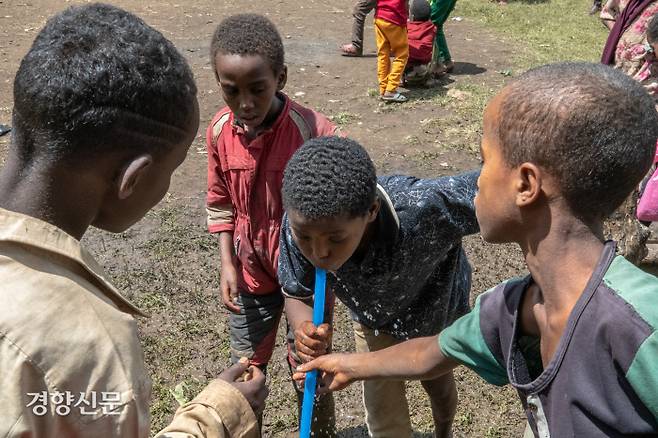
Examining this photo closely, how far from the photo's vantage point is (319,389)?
2.16 m

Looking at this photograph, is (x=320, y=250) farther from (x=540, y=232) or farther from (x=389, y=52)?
(x=389, y=52)

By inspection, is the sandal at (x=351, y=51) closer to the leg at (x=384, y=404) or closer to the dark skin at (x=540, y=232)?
the leg at (x=384, y=404)

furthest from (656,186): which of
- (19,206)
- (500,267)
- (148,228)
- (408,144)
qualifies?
(19,206)

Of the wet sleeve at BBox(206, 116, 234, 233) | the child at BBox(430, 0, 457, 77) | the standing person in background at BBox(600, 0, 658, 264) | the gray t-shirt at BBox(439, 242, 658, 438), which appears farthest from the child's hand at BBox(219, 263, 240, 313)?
the child at BBox(430, 0, 457, 77)

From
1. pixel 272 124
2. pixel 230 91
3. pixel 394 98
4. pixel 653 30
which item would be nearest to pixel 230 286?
pixel 272 124

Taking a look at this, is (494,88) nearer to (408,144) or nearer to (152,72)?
(408,144)

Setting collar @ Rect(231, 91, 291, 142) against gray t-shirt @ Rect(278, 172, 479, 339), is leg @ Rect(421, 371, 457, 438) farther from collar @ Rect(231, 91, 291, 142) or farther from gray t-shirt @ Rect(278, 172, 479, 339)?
collar @ Rect(231, 91, 291, 142)

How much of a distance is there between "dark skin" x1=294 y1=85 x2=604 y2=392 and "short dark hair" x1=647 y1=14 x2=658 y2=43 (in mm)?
3038

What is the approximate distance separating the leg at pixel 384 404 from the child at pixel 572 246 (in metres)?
1.12

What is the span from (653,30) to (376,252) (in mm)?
2760

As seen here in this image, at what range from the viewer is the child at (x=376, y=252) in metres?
2.04

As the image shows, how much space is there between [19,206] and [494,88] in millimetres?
7081

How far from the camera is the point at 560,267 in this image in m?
1.45

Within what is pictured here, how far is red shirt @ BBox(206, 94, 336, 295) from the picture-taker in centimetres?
266
